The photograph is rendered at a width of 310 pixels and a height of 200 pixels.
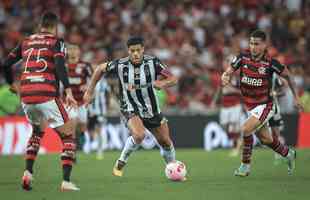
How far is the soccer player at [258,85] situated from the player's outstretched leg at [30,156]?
10.8ft

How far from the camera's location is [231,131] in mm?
20250

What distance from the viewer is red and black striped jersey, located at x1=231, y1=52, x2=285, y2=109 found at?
42.9 feet

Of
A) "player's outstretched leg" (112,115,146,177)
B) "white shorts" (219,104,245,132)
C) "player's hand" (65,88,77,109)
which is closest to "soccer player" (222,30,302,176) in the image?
"player's outstretched leg" (112,115,146,177)

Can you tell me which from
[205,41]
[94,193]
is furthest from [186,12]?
[94,193]

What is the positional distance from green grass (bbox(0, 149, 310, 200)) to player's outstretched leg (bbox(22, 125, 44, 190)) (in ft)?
0.51

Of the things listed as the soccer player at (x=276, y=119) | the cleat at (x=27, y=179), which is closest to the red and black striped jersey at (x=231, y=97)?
the soccer player at (x=276, y=119)

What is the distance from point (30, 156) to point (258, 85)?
3948 mm

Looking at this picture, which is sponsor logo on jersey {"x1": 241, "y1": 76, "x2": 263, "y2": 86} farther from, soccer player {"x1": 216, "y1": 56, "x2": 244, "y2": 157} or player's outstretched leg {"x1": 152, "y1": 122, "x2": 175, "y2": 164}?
soccer player {"x1": 216, "y1": 56, "x2": 244, "y2": 157}

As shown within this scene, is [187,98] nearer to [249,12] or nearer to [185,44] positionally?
[185,44]

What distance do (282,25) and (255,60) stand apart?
1344 centimetres

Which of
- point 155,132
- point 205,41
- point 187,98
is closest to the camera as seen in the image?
point 155,132

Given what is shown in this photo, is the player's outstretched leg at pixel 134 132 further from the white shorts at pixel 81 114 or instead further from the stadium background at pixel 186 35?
the stadium background at pixel 186 35

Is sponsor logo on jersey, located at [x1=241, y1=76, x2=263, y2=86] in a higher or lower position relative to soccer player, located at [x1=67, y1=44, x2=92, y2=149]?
higher

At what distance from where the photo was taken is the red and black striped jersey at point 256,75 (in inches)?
514
